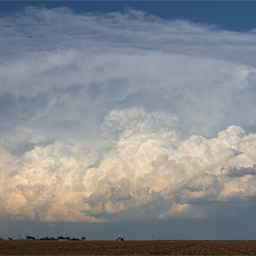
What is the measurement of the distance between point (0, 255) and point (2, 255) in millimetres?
517

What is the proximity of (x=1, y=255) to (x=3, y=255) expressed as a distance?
2.05ft

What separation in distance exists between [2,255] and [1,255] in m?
0.29

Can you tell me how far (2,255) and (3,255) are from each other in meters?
0.34

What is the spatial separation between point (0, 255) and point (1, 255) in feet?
0.80

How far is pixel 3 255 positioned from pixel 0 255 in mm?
836

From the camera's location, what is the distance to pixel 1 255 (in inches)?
3169

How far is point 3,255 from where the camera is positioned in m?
80.3

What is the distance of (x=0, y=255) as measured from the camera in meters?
80.4
